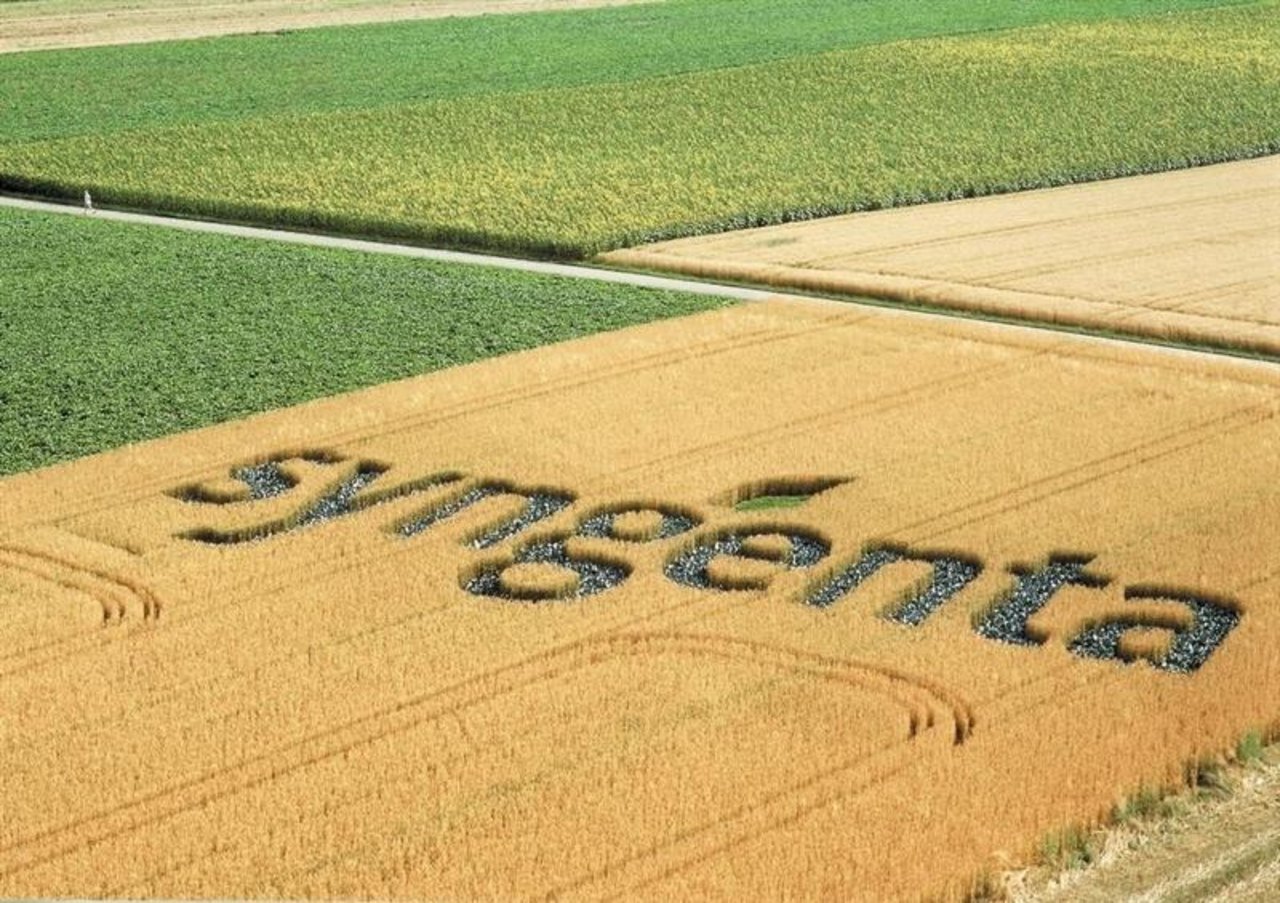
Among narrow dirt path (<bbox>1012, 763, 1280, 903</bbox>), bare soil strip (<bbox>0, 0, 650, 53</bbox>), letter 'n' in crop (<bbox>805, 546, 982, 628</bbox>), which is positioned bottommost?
bare soil strip (<bbox>0, 0, 650, 53</bbox>)

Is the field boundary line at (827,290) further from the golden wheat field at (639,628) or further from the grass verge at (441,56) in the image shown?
the grass verge at (441,56)

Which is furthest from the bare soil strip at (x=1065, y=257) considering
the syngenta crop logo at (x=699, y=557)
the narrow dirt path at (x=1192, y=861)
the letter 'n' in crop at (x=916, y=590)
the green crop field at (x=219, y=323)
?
the narrow dirt path at (x=1192, y=861)

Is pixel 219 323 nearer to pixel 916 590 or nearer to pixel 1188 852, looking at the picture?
pixel 916 590

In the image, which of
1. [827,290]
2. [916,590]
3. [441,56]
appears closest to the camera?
[916,590]

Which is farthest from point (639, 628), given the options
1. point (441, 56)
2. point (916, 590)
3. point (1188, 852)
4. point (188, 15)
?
point (188, 15)

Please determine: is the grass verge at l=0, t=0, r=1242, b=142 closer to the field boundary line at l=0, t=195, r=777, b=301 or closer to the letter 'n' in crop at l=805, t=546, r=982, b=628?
the field boundary line at l=0, t=195, r=777, b=301

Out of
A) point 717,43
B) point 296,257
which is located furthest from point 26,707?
point 717,43

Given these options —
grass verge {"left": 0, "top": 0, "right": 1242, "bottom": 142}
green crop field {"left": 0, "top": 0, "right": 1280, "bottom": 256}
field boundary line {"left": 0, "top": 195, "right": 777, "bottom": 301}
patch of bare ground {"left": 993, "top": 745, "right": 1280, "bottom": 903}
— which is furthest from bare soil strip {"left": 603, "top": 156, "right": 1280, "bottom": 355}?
grass verge {"left": 0, "top": 0, "right": 1242, "bottom": 142}
